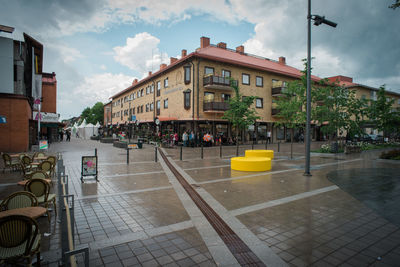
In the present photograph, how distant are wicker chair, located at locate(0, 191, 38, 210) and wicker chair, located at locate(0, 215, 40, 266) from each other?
1.38m

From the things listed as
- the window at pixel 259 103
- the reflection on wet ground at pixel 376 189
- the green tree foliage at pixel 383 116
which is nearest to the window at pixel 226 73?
the window at pixel 259 103

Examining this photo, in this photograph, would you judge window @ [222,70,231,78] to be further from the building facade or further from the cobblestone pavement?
the cobblestone pavement

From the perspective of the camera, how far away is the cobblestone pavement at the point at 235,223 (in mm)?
3686

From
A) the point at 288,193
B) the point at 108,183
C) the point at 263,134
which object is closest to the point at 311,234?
the point at 288,193

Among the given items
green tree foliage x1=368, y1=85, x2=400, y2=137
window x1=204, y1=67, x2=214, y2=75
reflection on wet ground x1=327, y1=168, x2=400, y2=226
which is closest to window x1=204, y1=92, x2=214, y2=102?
window x1=204, y1=67, x2=214, y2=75

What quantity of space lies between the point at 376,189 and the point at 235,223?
5740 mm

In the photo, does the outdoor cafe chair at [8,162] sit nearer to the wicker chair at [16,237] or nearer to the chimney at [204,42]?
the wicker chair at [16,237]

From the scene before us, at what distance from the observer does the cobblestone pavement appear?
3.69 meters

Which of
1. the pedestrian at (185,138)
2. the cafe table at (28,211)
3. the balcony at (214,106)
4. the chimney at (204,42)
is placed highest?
the chimney at (204,42)

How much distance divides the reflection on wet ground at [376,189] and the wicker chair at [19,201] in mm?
7318

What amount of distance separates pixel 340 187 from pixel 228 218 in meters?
5.00

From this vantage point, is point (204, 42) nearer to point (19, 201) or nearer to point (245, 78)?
point (245, 78)

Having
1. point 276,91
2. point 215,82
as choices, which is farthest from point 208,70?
point 276,91

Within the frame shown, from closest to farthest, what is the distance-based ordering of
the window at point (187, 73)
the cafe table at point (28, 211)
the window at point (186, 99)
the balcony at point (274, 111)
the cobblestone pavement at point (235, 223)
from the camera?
the cobblestone pavement at point (235, 223)
the cafe table at point (28, 211)
the window at point (187, 73)
the window at point (186, 99)
the balcony at point (274, 111)
